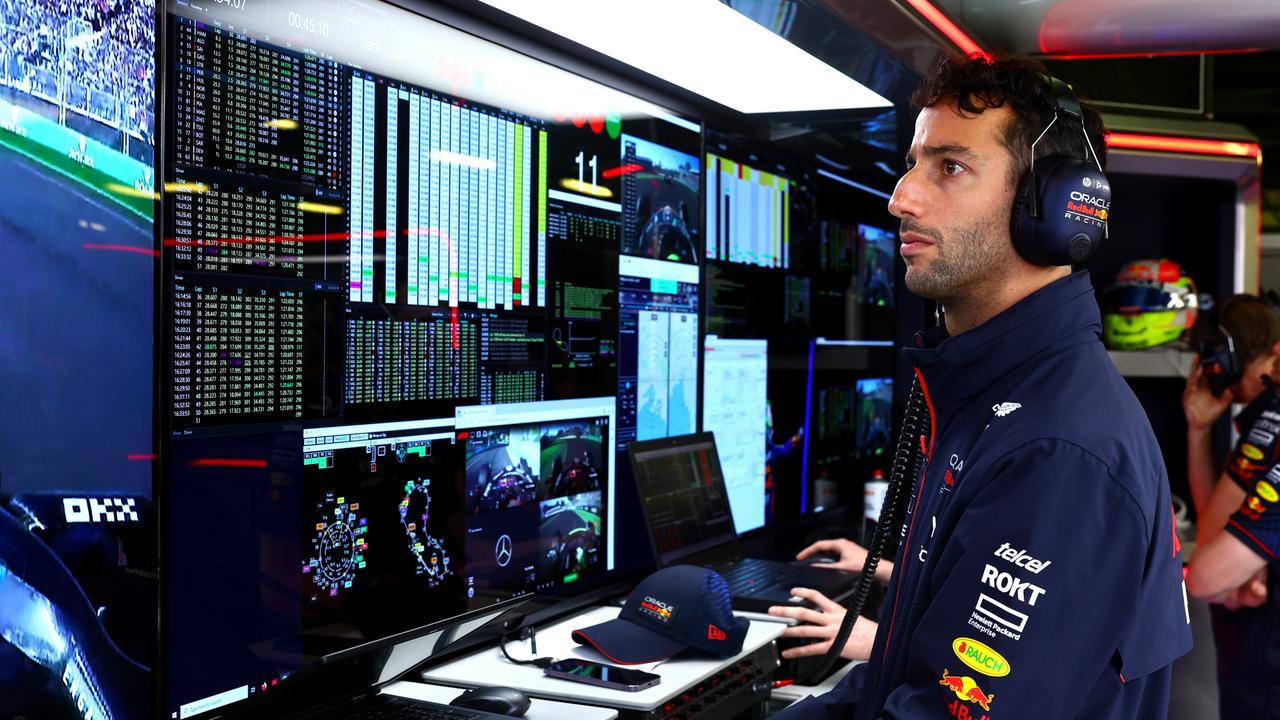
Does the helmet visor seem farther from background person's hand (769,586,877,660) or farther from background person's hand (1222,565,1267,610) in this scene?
background person's hand (769,586,877,660)

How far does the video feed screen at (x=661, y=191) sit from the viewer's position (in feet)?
8.45

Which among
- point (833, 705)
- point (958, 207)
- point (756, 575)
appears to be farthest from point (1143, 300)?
point (833, 705)

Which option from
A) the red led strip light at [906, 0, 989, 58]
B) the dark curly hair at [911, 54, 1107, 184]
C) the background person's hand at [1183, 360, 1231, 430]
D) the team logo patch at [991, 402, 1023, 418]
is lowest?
the background person's hand at [1183, 360, 1231, 430]

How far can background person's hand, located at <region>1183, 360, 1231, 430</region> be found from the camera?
12.0 feet

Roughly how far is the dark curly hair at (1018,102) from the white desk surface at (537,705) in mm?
1085

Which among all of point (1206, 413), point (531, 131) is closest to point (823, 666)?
point (531, 131)

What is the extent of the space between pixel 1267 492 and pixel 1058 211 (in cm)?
183

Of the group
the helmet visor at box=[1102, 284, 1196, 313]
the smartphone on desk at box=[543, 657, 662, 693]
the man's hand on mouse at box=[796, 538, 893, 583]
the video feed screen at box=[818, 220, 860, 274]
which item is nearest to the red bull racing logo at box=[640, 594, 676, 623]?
the smartphone on desk at box=[543, 657, 662, 693]

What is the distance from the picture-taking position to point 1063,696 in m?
1.13

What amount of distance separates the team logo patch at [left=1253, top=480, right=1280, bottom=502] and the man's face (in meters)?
1.78

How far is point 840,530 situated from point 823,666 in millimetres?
1511

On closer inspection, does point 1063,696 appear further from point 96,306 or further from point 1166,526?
point 96,306

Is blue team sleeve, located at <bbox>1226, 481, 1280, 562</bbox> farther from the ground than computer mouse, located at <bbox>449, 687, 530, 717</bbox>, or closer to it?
farther from the ground

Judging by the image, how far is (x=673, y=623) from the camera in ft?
6.77
